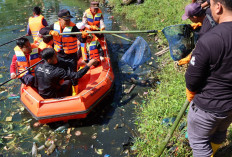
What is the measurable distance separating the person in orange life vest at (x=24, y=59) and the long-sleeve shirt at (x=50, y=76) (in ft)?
1.53

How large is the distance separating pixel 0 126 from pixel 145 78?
4085 mm

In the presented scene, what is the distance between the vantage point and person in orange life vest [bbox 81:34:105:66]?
Result: 5.62 metres

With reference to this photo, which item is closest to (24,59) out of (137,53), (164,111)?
(137,53)

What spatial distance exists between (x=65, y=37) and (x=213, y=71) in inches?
164

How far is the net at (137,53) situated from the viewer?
4.80 metres

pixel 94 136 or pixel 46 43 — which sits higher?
pixel 46 43

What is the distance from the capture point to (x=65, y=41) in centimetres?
521

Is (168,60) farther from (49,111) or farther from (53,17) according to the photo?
(53,17)

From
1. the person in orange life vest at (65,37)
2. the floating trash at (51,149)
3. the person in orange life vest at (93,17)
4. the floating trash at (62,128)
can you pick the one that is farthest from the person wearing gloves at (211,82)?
the person in orange life vest at (93,17)

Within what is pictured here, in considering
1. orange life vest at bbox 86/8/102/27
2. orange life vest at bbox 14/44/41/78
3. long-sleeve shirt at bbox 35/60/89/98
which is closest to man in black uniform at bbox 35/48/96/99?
long-sleeve shirt at bbox 35/60/89/98

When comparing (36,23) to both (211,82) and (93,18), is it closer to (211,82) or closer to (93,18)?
(93,18)

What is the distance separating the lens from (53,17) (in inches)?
444

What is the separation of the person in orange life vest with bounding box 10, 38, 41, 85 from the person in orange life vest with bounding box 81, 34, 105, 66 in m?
1.36

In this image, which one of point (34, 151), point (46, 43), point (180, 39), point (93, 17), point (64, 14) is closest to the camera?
point (180, 39)
